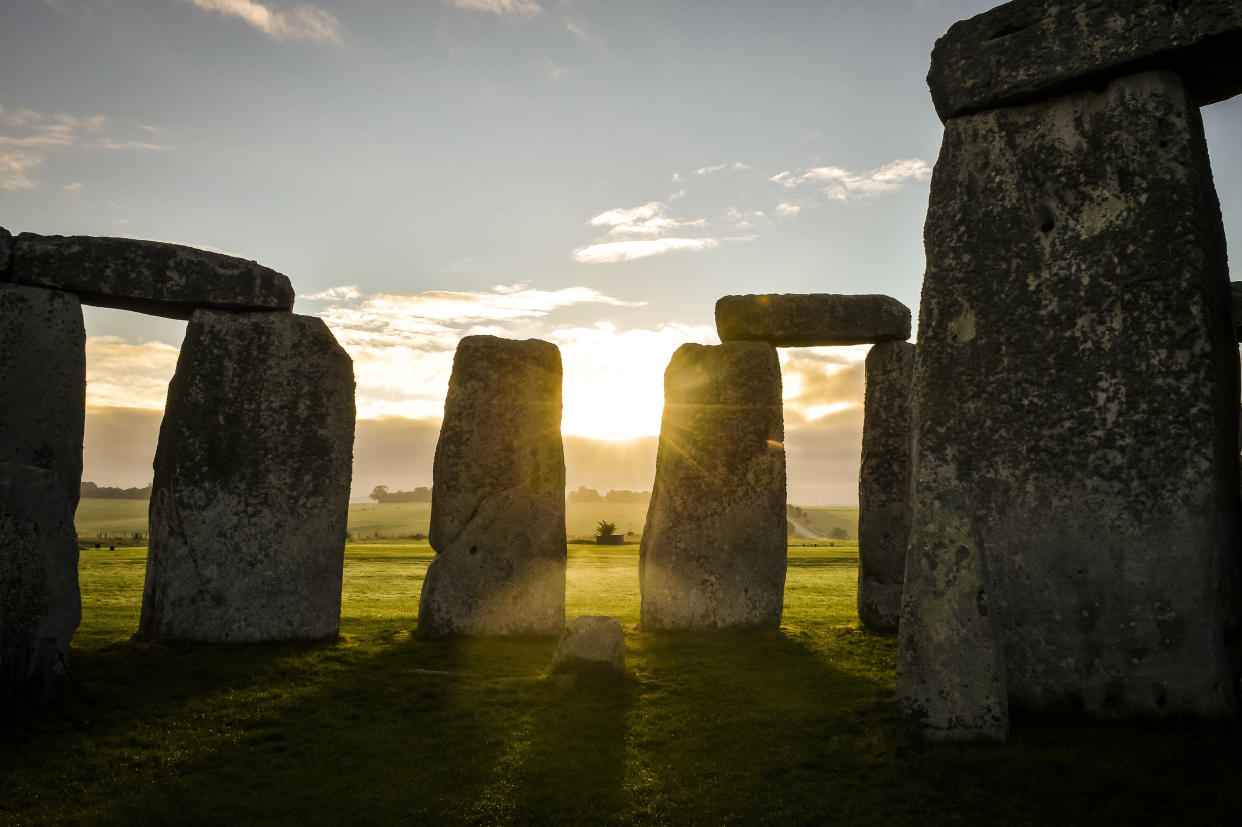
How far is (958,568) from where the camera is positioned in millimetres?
5117

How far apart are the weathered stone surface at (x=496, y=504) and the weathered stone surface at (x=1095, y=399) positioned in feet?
16.0

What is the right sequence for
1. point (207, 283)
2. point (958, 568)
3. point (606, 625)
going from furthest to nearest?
point (207, 283), point (606, 625), point (958, 568)

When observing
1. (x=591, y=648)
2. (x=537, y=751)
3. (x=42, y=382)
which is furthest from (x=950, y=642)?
(x=42, y=382)

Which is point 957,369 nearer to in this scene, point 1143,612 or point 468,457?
point 1143,612

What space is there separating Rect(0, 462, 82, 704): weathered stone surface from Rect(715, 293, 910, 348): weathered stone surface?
7387 mm

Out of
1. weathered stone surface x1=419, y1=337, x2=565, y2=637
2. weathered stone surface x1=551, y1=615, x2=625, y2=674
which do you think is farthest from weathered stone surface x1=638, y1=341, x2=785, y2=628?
weathered stone surface x1=551, y1=615, x2=625, y2=674

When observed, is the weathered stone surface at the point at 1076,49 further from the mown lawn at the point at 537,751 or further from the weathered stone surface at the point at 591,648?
the weathered stone surface at the point at 591,648

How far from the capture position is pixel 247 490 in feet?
28.6

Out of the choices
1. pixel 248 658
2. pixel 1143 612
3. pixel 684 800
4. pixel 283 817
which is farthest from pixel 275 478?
pixel 1143 612

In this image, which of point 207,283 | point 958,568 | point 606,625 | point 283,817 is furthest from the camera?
point 207,283

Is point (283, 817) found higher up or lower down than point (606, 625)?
lower down

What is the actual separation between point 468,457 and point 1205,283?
706 cm

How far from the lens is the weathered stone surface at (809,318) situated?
10.6 metres

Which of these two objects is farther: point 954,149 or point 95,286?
point 95,286
